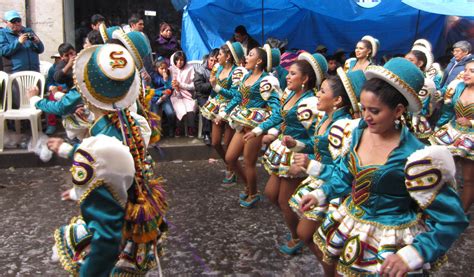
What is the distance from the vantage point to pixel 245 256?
4.92m

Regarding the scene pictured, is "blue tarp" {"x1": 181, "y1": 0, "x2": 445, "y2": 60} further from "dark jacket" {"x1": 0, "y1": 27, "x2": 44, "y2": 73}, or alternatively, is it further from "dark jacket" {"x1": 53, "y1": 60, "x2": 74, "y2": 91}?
"dark jacket" {"x1": 0, "y1": 27, "x2": 44, "y2": 73}

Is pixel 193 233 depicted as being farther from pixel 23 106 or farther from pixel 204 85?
pixel 23 106

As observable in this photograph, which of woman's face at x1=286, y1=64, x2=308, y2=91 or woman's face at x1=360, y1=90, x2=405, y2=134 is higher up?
woman's face at x1=360, y1=90, x2=405, y2=134

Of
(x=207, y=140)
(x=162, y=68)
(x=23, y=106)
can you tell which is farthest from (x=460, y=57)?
(x=23, y=106)

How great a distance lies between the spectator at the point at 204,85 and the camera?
354 inches

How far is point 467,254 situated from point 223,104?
3.63m

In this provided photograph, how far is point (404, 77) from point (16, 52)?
7.47 m

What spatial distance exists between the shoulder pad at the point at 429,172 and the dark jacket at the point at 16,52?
24.4ft

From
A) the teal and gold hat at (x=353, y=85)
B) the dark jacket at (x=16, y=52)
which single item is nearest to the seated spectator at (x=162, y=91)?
the dark jacket at (x=16, y=52)

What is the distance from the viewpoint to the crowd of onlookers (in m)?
8.38

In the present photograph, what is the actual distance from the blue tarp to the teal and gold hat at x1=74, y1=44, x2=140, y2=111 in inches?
287

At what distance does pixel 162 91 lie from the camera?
29.9 feet

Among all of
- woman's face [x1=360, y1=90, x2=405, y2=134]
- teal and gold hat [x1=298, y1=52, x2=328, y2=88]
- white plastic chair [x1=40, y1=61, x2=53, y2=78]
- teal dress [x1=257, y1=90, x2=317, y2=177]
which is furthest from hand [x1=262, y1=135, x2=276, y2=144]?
white plastic chair [x1=40, y1=61, x2=53, y2=78]

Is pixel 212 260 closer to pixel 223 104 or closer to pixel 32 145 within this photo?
pixel 223 104
